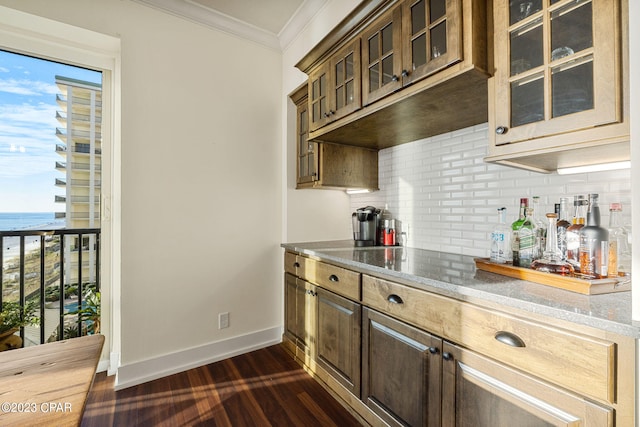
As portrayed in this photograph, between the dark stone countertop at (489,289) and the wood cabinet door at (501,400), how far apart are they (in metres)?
0.23

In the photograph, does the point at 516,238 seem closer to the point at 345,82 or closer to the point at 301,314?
the point at 345,82

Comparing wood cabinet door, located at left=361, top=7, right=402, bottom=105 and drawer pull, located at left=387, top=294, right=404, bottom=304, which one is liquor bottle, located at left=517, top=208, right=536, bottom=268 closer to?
drawer pull, located at left=387, top=294, right=404, bottom=304

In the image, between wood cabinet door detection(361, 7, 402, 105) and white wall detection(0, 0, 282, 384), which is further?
white wall detection(0, 0, 282, 384)

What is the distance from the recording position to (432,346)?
126 centimetres

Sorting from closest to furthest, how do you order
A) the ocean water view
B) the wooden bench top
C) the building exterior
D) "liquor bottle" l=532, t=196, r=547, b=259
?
the wooden bench top, "liquor bottle" l=532, t=196, r=547, b=259, the ocean water view, the building exterior

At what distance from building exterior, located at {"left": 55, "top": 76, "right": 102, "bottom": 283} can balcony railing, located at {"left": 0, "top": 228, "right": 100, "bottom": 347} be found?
0.02 m

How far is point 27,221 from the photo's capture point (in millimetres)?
2117

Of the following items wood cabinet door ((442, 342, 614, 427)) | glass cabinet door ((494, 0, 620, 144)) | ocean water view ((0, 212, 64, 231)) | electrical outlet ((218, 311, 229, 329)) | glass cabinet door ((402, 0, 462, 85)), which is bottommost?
electrical outlet ((218, 311, 229, 329))

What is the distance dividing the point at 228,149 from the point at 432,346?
2127mm

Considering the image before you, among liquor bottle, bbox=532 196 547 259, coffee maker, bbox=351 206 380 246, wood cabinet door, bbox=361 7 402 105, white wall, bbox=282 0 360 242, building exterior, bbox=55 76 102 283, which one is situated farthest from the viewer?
white wall, bbox=282 0 360 242

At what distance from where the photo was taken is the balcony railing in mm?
2131

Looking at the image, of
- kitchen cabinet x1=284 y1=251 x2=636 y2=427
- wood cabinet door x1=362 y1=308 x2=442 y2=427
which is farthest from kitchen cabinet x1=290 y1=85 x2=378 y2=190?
wood cabinet door x1=362 y1=308 x2=442 y2=427

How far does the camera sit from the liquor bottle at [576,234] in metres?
1.15

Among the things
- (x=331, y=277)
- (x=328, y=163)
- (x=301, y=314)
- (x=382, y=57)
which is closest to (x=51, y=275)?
(x=301, y=314)
